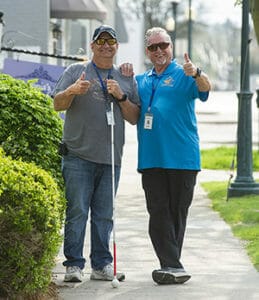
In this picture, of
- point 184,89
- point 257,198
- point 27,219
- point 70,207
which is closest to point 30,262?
point 27,219

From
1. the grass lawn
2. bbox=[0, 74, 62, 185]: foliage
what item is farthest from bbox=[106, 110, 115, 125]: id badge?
the grass lawn

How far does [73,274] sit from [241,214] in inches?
188

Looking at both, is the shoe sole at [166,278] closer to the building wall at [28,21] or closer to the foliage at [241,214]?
the foliage at [241,214]

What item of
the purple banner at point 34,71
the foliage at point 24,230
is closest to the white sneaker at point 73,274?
the foliage at point 24,230

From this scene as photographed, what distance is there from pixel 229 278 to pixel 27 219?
7.90 ft

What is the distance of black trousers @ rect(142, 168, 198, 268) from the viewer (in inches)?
344

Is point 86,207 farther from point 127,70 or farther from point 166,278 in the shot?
point 127,70

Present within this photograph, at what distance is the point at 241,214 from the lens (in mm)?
13148

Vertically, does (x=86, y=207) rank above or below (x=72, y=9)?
below

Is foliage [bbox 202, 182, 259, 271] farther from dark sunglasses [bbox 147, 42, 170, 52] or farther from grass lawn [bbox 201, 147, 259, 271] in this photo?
dark sunglasses [bbox 147, 42, 170, 52]

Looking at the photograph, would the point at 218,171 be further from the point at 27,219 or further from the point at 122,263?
the point at 27,219

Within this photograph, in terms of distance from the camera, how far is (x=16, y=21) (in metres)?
19.8

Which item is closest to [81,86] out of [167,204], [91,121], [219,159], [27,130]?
[91,121]

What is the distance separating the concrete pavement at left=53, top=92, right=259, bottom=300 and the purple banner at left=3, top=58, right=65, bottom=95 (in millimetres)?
1821
